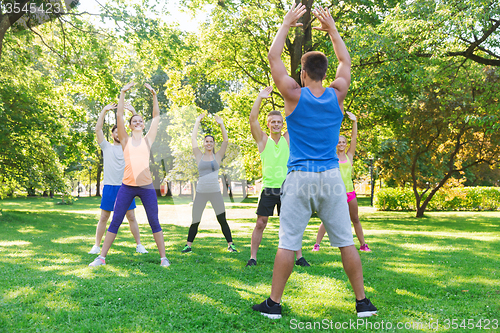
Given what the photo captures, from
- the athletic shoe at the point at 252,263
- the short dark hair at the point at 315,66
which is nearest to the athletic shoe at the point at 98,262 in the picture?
the athletic shoe at the point at 252,263

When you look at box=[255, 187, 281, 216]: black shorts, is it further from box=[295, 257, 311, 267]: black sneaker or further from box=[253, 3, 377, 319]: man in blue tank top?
box=[253, 3, 377, 319]: man in blue tank top

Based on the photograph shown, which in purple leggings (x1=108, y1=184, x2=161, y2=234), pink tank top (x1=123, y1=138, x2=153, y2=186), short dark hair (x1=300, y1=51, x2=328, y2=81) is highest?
short dark hair (x1=300, y1=51, x2=328, y2=81)

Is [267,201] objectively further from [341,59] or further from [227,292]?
[341,59]

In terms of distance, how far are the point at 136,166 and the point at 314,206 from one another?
2.94 metres

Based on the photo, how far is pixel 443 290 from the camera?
4.05m

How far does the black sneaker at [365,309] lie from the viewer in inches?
123

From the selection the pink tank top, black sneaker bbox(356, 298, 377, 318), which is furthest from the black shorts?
black sneaker bbox(356, 298, 377, 318)

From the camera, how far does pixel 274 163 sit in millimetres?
5180

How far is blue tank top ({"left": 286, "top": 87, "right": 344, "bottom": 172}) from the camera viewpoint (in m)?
3.16

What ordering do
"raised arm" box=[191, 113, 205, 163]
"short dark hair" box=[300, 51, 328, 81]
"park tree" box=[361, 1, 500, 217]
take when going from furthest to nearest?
"park tree" box=[361, 1, 500, 217] < "raised arm" box=[191, 113, 205, 163] < "short dark hair" box=[300, 51, 328, 81]

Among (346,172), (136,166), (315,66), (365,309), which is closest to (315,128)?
(315,66)

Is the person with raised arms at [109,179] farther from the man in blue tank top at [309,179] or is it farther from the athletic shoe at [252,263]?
the man in blue tank top at [309,179]

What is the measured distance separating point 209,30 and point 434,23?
10.5 meters

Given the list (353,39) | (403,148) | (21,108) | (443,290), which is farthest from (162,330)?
(403,148)
